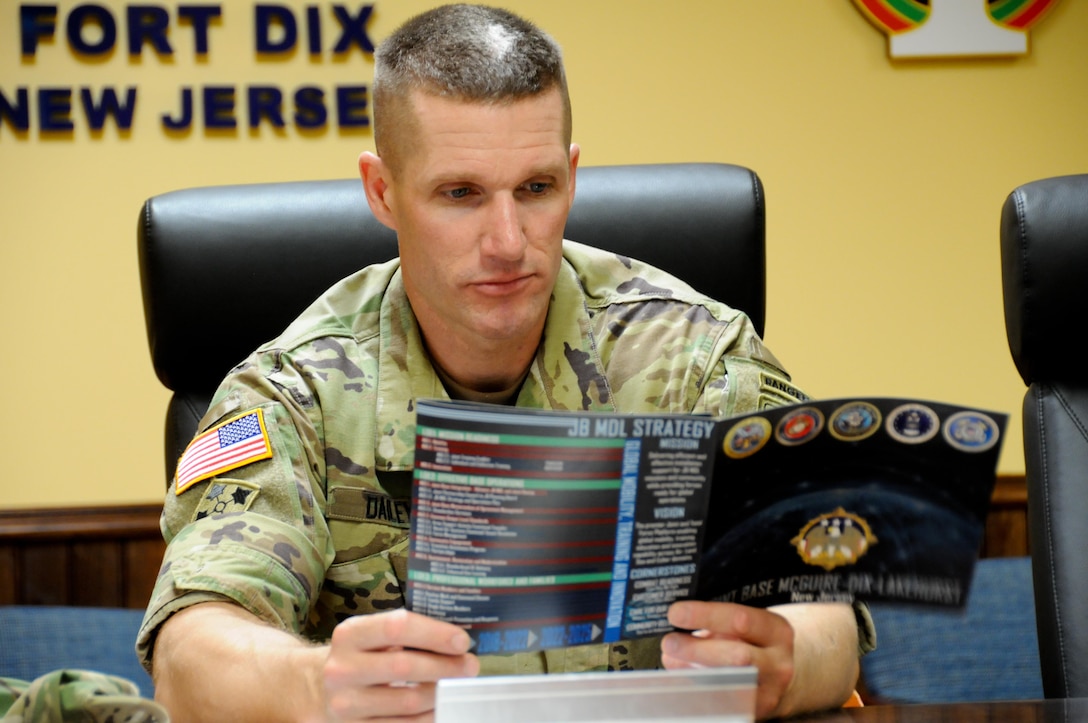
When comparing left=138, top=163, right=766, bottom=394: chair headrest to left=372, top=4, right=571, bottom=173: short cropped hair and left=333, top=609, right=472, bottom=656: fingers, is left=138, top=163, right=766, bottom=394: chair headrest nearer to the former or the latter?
left=372, top=4, right=571, bottom=173: short cropped hair

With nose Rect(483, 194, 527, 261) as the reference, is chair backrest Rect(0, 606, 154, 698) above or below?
below

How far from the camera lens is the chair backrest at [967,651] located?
2.19 meters

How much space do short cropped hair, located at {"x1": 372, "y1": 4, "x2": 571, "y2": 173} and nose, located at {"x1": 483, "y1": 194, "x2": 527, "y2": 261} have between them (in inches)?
4.7

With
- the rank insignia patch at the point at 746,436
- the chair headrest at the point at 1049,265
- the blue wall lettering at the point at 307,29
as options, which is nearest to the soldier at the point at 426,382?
the rank insignia patch at the point at 746,436

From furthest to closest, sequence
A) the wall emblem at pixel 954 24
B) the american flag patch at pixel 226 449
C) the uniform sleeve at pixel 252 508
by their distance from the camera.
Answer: the wall emblem at pixel 954 24 → the american flag patch at pixel 226 449 → the uniform sleeve at pixel 252 508

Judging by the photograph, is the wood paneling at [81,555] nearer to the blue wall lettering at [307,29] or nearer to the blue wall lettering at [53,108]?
the blue wall lettering at [53,108]

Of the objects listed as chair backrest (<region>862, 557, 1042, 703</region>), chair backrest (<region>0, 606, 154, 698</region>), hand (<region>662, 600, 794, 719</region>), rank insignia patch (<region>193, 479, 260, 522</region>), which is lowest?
chair backrest (<region>862, 557, 1042, 703</region>)

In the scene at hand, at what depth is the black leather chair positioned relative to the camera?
4.99ft

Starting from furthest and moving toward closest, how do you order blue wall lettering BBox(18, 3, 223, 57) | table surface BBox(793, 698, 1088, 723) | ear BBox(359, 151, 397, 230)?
blue wall lettering BBox(18, 3, 223, 57) → ear BBox(359, 151, 397, 230) → table surface BBox(793, 698, 1088, 723)

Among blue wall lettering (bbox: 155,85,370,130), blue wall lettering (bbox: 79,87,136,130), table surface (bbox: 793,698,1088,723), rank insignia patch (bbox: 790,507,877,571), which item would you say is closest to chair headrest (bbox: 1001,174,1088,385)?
table surface (bbox: 793,698,1088,723)

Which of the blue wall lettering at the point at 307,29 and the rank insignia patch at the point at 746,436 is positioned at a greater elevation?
the blue wall lettering at the point at 307,29

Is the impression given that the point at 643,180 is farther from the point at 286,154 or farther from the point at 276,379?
the point at 286,154

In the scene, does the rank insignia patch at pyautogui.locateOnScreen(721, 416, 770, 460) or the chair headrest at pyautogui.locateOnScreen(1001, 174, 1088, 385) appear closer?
the rank insignia patch at pyautogui.locateOnScreen(721, 416, 770, 460)

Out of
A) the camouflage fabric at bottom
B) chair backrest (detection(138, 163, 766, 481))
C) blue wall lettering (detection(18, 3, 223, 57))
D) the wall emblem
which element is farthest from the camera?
the wall emblem
